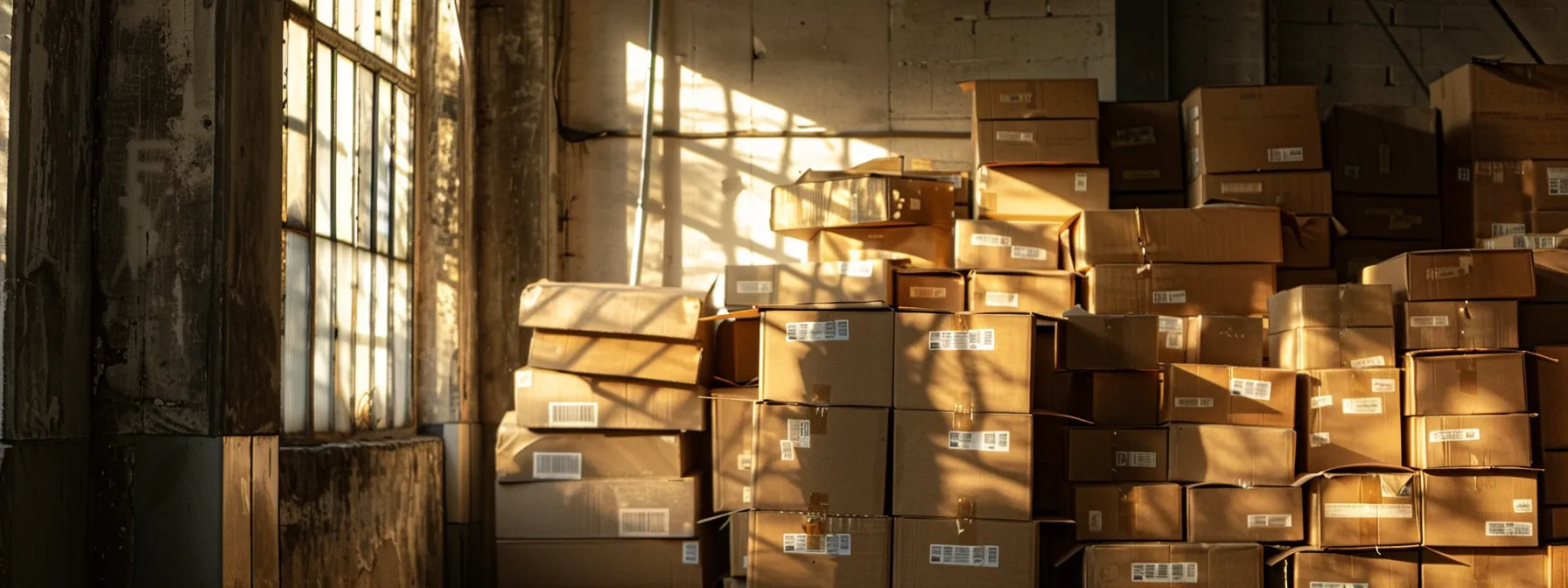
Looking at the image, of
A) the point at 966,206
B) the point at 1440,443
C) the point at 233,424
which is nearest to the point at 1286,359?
the point at 1440,443

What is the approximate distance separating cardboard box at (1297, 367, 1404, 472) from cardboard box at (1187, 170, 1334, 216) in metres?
1.08

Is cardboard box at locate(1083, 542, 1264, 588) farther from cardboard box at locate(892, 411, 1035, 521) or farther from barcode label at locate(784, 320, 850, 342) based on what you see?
barcode label at locate(784, 320, 850, 342)

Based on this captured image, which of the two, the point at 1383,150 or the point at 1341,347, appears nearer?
the point at 1341,347

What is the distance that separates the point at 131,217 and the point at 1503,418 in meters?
4.09

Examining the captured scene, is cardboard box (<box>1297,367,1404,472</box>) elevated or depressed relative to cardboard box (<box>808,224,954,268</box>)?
depressed

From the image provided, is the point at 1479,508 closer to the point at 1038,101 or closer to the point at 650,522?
the point at 1038,101

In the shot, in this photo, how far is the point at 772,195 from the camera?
5809mm

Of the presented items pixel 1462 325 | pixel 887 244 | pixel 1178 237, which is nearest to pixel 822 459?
pixel 887 244

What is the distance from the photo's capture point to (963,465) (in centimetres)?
439

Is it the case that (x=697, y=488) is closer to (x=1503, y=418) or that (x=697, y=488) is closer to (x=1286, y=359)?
(x=1286, y=359)

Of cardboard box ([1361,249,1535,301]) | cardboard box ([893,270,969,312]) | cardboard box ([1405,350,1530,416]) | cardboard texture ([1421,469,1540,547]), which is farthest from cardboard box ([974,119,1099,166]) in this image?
cardboard texture ([1421,469,1540,547])

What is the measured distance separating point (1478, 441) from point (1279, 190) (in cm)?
139

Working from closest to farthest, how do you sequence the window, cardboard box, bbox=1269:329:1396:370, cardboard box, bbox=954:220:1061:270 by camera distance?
the window, cardboard box, bbox=1269:329:1396:370, cardboard box, bbox=954:220:1061:270

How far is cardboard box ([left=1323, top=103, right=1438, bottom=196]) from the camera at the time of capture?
583 cm
